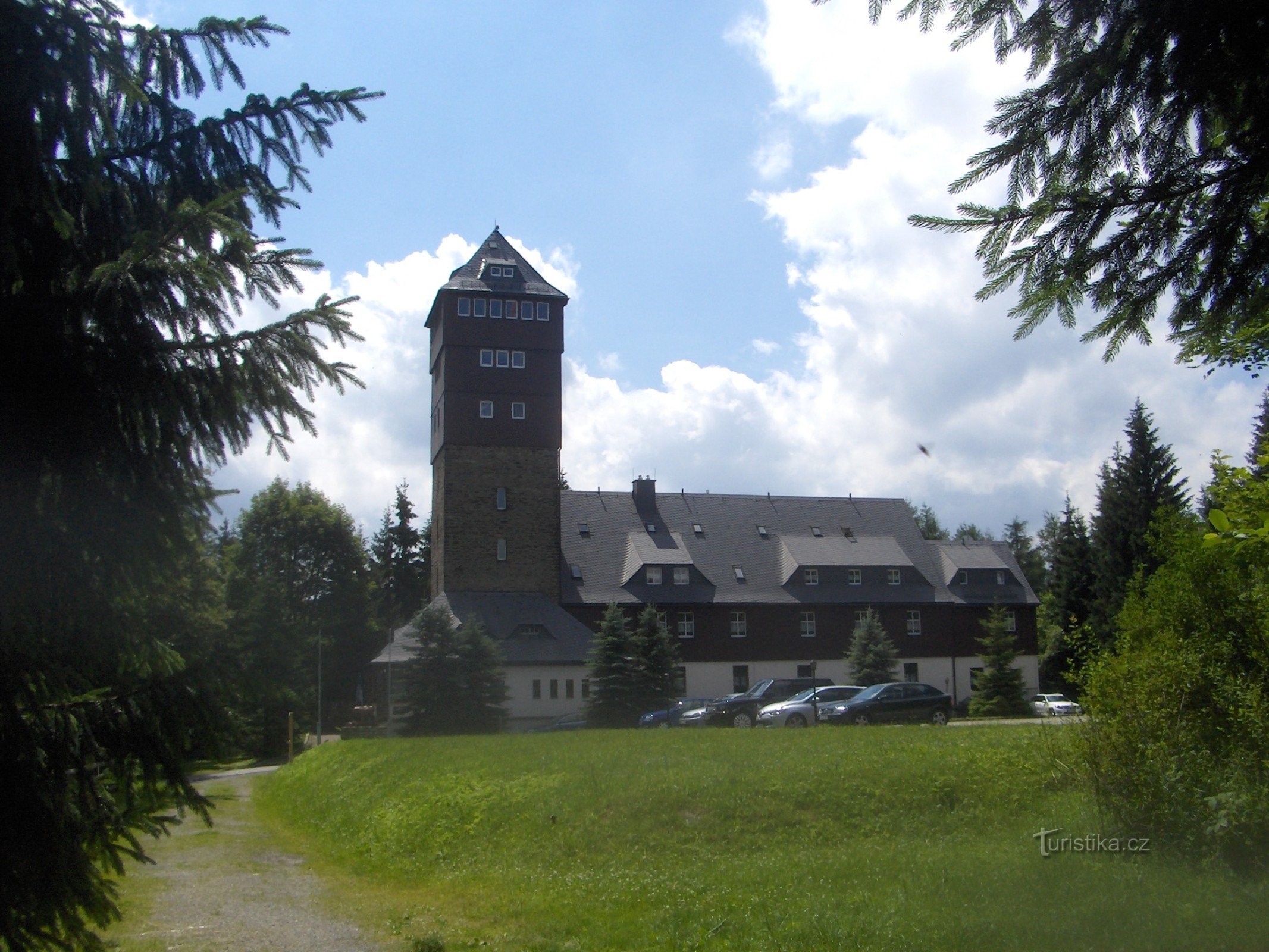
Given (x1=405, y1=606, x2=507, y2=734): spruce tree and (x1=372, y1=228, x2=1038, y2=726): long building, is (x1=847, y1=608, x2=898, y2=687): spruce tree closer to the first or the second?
(x1=372, y1=228, x2=1038, y2=726): long building

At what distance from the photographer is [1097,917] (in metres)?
9.62

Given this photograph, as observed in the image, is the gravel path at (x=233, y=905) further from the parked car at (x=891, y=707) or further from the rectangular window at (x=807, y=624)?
the rectangular window at (x=807, y=624)

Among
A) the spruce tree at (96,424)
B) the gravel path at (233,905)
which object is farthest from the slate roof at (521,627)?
the spruce tree at (96,424)

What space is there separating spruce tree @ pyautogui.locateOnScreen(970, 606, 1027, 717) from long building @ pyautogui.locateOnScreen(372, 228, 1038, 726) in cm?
328

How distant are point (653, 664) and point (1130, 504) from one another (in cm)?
2750

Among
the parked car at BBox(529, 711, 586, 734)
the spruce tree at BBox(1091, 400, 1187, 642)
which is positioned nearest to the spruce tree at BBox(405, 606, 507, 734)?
the parked car at BBox(529, 711, 586, 734)

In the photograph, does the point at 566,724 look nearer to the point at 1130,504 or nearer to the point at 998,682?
the point at 998,682

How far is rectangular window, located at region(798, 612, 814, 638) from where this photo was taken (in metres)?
56.7

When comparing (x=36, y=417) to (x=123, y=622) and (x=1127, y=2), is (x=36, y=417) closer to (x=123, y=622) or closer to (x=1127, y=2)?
(x=123, y=622)

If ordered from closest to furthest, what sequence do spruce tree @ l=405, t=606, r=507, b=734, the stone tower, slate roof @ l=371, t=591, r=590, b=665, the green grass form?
the green grass
spruce tree @ l=405, t=606, r=507, b=734
slate roof @ l=371, t=591, r=590, b=665
the stone tower

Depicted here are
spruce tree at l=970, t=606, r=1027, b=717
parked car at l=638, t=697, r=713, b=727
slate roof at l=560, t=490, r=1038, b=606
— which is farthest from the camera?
slate roof at l=560, t=490, r=1038, b=606

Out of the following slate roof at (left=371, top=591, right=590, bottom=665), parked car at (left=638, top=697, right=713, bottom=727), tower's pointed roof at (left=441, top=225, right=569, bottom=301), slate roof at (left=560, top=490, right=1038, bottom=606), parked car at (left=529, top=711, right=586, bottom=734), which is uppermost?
tower's pointed roof at (left=441, top=225, right=569, bottom=301)

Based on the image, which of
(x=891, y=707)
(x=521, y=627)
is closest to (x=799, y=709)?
(x=891, y=707)

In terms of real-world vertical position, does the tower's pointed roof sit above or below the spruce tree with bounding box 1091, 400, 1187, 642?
above
